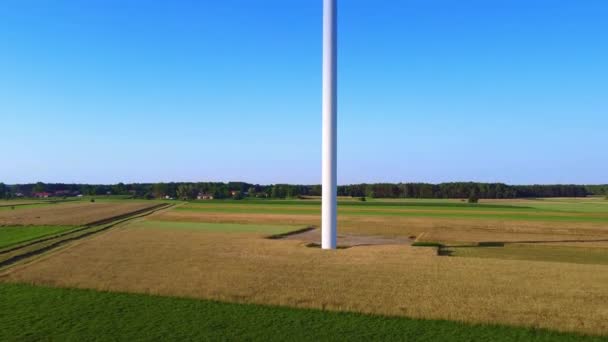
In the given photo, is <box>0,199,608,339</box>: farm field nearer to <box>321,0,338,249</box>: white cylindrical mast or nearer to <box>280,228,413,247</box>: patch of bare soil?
<box>280,228,413,247</box>: patch of bare soil

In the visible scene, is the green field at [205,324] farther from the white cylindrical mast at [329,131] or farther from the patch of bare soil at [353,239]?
the patch of bare soil at [353,239]

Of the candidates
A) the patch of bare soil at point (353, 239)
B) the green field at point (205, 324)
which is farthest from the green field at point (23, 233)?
the patch of bare soil at point (353, 239)

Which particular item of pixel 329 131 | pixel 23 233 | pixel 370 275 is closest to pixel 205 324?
pixel 370 275

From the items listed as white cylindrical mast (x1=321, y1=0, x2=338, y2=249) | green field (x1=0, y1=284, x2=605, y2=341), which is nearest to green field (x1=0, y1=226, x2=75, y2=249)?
green field (x1=0, y1=284, x2=605, y2=341)

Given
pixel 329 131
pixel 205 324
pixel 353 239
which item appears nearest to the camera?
pixel 205 324

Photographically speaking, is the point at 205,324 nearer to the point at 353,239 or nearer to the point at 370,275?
the point at 370,275

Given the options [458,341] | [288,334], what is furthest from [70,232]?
[458,341]
